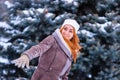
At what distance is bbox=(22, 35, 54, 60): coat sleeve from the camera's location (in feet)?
8.81

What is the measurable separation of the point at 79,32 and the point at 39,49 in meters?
2.28

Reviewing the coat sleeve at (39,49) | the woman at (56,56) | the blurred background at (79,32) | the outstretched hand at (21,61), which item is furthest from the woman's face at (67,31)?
the blurred background at (79,32)

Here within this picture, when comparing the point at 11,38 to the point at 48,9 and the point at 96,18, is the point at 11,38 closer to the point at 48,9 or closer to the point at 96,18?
the point at 48,9

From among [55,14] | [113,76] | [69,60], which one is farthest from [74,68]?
[69,60]

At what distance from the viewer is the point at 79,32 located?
5.04 metres

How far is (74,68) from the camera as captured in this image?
499 cm

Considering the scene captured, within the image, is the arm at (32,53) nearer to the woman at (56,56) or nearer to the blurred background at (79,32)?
the woman at (56,56)

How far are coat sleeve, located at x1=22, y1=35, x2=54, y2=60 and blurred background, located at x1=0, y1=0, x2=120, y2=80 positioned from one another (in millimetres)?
1923

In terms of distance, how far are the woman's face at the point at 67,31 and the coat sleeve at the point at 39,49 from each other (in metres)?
0.14

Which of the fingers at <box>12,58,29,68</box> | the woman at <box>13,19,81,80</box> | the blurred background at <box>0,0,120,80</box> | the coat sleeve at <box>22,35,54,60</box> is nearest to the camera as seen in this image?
the fingers at <box>12,58,29,68</box>

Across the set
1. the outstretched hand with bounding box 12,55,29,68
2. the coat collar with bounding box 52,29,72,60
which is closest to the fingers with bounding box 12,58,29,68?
the outstretched hand with bounding box 12,55,29,68

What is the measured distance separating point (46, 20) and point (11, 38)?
2.63ft

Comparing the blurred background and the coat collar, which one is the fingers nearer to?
the coat collar

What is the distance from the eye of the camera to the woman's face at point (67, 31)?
10.2 ft
